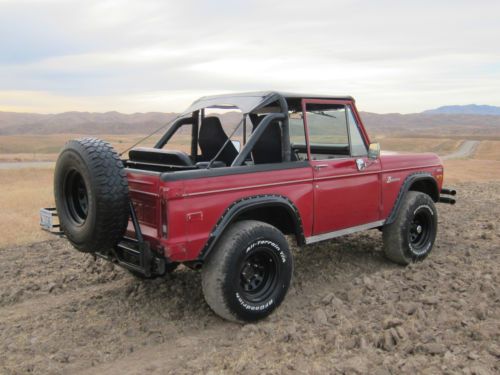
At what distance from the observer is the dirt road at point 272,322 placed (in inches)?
142

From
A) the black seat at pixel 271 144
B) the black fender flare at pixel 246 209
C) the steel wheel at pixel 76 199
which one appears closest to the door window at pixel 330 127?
the black seat at pixel 271 144

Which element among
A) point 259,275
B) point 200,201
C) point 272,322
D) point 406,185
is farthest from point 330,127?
point 272,322

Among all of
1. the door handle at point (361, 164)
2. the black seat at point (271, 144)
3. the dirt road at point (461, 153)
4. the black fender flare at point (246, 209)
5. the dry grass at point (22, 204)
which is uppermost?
the black seat at point (271, 144)

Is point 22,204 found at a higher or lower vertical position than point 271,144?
lower

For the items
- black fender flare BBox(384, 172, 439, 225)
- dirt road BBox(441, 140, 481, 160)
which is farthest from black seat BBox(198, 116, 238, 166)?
dirt road BBox(441, 140, 481, 160)

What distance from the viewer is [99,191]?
12.4 feet

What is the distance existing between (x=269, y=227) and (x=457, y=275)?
2.41 metres

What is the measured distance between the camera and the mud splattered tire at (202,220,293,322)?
407 centimetres

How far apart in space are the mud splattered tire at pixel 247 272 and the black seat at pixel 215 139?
111 centimetres

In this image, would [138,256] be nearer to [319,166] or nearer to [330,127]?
[319,166]

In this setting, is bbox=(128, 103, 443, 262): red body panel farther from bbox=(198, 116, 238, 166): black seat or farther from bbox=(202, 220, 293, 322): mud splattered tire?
bbox=(198, 116, 238, 166): black seat

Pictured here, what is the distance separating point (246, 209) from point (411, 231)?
2.81 metres

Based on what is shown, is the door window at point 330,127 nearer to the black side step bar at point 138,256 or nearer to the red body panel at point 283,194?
the red body panel at point 283,194

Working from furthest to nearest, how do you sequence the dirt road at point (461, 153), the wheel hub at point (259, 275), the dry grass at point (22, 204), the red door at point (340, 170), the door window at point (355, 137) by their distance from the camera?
the dirt road at point (461, 153)
the dry grass at point (22, 204)
the door window at point (355, 137)
the red door at point (340, 170)
the wheel hub at point (259, 275)
